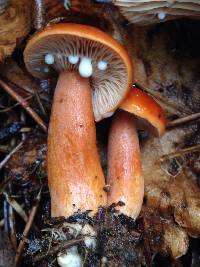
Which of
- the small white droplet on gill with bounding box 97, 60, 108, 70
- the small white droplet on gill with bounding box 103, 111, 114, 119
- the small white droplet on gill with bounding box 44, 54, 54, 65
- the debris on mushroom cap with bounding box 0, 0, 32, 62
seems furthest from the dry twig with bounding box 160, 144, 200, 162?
the debris on mushroom cap with bounding box 0, 0, 32, 62

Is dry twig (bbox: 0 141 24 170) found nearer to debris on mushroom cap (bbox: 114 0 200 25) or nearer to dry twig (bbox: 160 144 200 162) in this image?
dry twig (bbox: 160 144 200 162)

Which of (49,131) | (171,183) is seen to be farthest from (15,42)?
(171,183)

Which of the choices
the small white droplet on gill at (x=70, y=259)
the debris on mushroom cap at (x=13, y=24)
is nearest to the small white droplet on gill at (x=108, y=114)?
the debris on mushroom cap at (x=13, y=24)

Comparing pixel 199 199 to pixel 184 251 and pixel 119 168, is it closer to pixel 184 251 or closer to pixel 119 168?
pixel 184 251

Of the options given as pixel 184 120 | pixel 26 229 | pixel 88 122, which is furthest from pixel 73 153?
pixel 184 120

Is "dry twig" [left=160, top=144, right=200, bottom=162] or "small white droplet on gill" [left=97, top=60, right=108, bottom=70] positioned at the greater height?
"small white droplet on gill" [left=97, top=60, right=108, bottom=70]

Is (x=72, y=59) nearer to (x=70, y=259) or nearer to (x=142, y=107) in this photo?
(x=142, y=107)

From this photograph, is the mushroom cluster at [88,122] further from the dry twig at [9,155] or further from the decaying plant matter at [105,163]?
the dry twig at [9,155]
